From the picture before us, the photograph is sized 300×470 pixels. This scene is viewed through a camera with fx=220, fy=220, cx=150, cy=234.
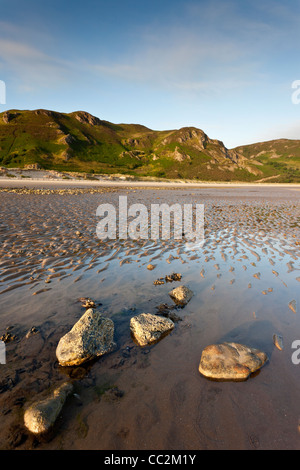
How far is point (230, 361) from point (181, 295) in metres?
2.62

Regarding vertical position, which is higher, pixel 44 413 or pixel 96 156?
pixel 96 156

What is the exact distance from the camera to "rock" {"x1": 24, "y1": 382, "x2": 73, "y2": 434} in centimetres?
304

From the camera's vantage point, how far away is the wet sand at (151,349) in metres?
3.12

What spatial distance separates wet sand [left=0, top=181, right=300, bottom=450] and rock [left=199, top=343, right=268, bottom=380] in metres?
0.14

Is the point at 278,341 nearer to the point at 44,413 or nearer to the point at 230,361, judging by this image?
the point at 230,361

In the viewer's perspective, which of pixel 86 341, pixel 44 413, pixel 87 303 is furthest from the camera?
pixel 87 303

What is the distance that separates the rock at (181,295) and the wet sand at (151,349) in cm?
22

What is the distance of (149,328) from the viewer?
5066 mm

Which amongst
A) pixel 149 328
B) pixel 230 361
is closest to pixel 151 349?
pixel 149 328

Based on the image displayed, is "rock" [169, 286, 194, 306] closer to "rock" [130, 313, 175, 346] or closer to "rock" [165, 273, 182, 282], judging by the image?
"rock" [165, 273, 182, 282]

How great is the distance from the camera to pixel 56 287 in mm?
7211

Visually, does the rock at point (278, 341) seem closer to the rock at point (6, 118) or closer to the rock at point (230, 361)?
the rock at point (230, 361)
